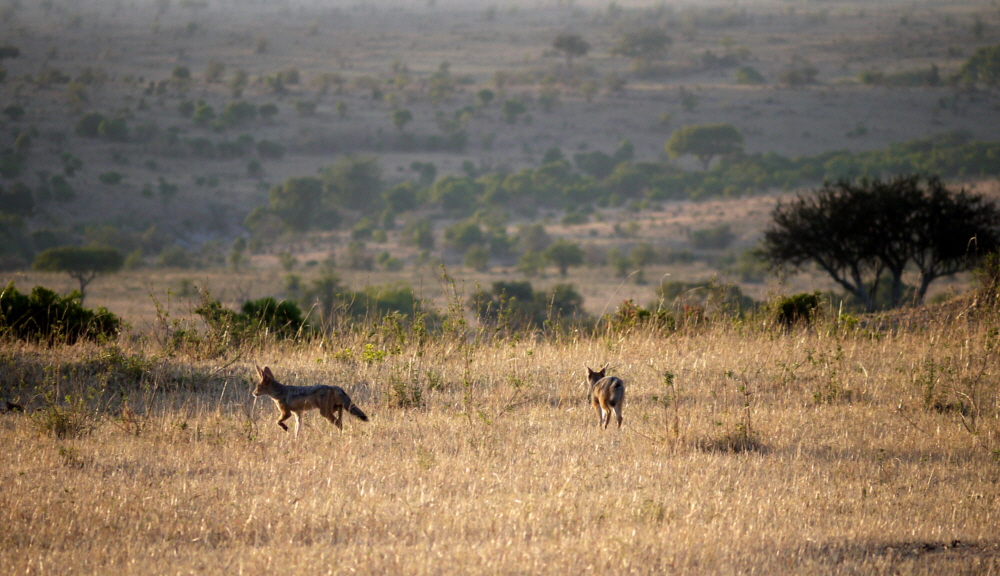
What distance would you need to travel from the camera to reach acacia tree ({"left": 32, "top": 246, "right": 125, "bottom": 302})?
4272 cm

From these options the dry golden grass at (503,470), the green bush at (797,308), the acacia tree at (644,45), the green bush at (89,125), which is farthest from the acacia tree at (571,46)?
the dry golden grass at (503,470)

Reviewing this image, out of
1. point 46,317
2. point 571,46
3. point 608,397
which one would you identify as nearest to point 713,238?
point 46,317

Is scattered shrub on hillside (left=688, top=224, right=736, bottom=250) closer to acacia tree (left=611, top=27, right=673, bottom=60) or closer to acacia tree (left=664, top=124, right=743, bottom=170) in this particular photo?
acacia tree (left=664, top=124, right=743, bottom=170)

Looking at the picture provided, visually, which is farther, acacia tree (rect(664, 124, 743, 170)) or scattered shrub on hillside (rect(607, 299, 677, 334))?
acacia tree (rect(664, 124, 743, 170))

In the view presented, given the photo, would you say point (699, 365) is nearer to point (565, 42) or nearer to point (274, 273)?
point (274, 273)

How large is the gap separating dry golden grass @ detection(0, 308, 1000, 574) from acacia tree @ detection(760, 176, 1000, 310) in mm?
16743

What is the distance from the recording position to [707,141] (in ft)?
265

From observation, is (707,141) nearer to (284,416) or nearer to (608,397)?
(608,397)

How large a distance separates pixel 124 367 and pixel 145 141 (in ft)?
254

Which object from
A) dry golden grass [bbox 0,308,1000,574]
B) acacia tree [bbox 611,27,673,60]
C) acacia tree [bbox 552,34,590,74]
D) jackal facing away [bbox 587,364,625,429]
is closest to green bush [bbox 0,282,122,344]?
dry golden grass [bbox 0,308,1000,574]

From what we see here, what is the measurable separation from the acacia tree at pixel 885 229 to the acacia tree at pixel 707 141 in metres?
55.7

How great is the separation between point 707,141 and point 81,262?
188 ft

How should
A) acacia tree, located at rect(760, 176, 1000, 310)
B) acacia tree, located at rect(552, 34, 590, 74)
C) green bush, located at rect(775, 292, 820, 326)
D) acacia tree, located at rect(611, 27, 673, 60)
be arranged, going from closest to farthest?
green bush, located at rect(775, 292, 820, 326)
acacia tree, located at rect(760, 176, 1000, 310)
acacia tree, located at rect(611, 27, 673, 60)
acacia tree, located at rect(552, 34, 590, 74)

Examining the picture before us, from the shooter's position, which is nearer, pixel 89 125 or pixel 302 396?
pixel 302 396
